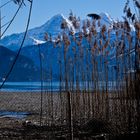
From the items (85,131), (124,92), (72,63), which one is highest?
(72,63)

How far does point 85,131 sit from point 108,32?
195 centimetres

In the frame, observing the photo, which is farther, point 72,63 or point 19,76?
point 19,76

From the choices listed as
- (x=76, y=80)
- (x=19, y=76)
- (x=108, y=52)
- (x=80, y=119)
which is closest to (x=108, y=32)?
(x=108, y=52)

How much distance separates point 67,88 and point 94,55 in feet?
2.78

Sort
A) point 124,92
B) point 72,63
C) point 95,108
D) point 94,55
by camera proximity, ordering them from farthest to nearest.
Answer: point 72,63, point 94,55, point 95,108, point 124,92

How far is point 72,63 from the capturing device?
9039mm

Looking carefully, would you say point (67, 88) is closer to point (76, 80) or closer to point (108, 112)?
point (76, 80)

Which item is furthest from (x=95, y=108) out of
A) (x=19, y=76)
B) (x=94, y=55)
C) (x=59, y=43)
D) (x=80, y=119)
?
(x=19, y=76)

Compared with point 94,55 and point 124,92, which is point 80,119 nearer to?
point 94,55

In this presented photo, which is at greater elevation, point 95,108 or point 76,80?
point 76,80

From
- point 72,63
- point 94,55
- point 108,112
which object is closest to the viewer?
point 108,112

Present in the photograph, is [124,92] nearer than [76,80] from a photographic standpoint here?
Yes

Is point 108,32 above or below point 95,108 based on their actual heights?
above

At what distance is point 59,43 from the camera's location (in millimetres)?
9172
